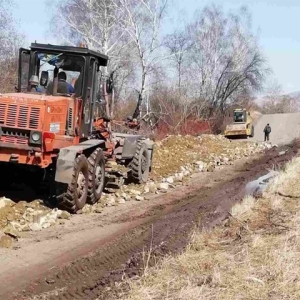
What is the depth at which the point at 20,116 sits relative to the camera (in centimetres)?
797

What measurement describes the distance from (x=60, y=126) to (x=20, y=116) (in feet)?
2.43

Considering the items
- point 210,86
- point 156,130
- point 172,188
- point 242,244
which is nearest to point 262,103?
point 210,86

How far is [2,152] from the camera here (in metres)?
7.88

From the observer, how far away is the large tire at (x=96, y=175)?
29.1ft

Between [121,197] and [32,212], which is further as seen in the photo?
[121,197]

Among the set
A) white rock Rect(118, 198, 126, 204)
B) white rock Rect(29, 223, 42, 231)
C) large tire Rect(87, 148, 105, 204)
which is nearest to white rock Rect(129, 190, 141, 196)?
white rock Rect(118, 198, 126, 204)

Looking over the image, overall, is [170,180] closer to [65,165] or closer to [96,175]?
[96,175]

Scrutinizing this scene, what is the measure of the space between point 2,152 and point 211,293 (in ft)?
15.3

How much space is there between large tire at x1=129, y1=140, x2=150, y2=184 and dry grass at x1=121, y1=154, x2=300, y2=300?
4.09 m

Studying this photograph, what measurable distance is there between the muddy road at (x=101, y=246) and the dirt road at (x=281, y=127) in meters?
27.1

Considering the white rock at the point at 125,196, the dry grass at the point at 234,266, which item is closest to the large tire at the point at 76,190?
the white rock at the point at 125,196

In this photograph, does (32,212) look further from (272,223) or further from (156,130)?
(156,130)

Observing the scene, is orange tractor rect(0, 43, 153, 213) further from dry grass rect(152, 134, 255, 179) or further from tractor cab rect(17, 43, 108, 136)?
dry grass rect(152, 134, 255, 179)

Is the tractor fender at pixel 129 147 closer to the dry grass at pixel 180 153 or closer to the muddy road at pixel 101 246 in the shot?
the muddy road at pixel 101 246
